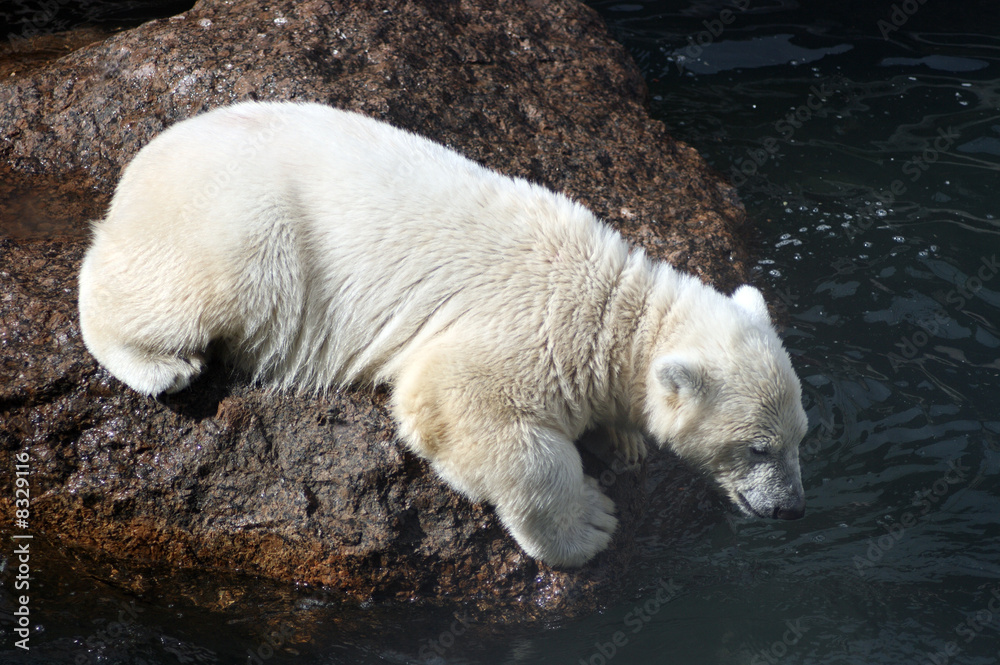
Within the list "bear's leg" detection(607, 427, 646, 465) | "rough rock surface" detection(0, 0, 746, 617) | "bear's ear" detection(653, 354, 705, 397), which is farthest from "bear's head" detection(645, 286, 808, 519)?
"rough rock surface" detection(0, 0, 746, 617)

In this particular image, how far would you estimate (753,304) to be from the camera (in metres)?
4.12

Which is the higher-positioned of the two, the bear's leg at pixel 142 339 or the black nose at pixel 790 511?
the bear's leg at pixel 142 339

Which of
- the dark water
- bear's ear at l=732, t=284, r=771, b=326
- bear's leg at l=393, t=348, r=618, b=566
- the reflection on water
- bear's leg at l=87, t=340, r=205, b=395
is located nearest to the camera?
bear's leg at l=393, t=348, r=618, b=566

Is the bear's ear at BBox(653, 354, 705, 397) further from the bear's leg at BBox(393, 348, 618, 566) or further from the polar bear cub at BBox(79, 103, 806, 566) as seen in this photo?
the bear's leg at BBox(393, 348, 618, 566)

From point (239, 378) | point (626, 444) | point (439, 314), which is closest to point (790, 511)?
point (626, 444)

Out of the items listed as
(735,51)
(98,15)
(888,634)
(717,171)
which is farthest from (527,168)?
(98,15)

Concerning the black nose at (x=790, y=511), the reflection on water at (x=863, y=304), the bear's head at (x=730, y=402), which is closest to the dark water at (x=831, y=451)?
the reflection on water at (x=863, y=304)

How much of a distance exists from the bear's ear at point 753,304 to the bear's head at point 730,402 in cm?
5

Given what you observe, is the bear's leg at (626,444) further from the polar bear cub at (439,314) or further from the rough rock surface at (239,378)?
the polar bear cub at (439,314)

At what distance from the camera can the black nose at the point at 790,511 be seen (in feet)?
12.9

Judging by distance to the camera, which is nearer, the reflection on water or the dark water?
the dark water

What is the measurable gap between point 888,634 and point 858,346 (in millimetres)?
2054

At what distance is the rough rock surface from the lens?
3.89 meters

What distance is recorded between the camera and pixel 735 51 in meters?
8.41
